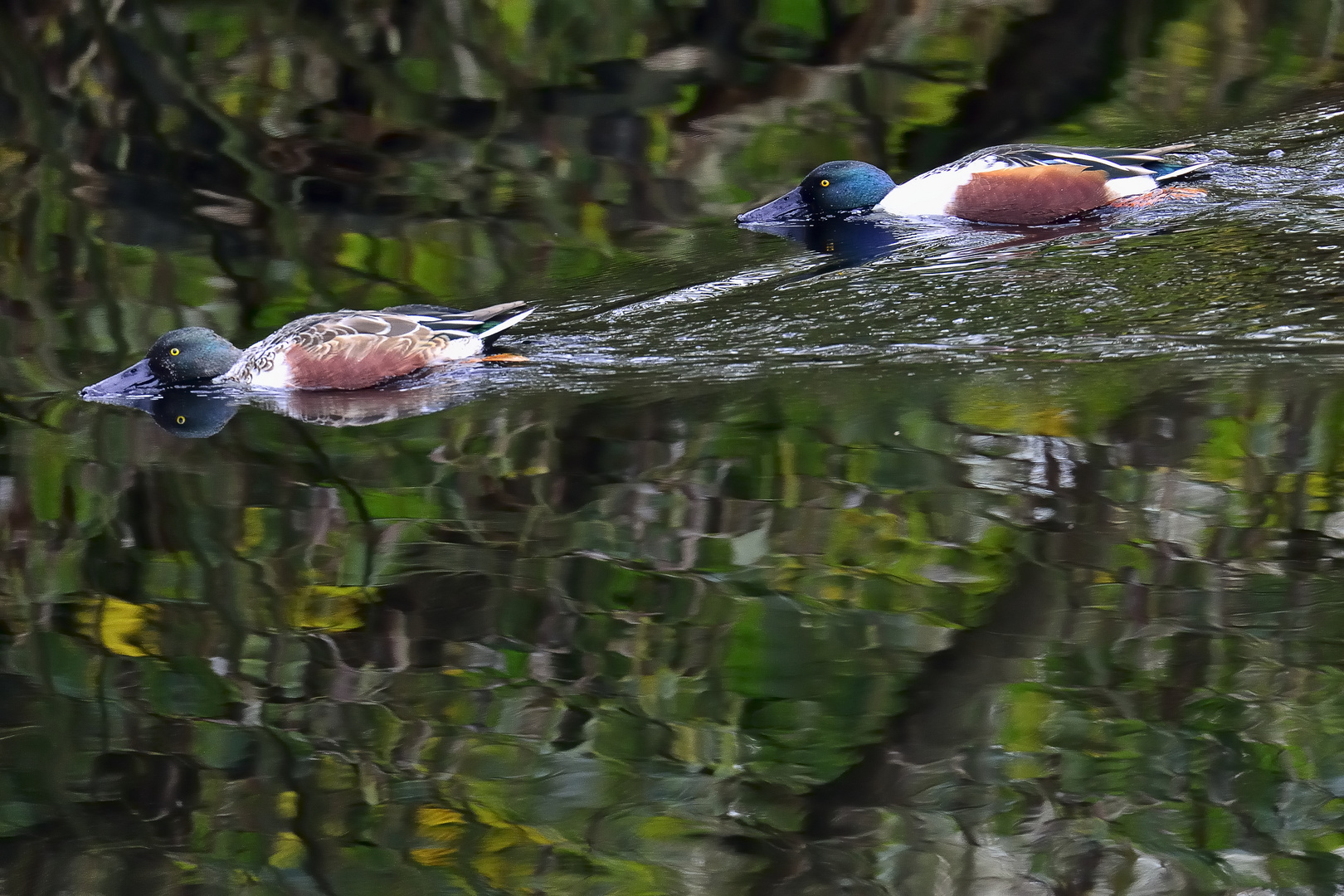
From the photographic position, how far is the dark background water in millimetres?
3994

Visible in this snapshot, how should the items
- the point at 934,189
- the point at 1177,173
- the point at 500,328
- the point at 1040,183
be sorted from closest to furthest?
1. the point at 500,328
2. the point at 1040,183
3. the point at 1177,173
4. the point at 934,189

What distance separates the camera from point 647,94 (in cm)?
1148

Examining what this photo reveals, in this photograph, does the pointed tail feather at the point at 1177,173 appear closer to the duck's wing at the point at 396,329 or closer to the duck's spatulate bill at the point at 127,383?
the duck's wing at the point at 396,329

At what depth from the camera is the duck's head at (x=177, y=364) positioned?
750cm

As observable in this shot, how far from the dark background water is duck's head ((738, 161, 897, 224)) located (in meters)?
0.30

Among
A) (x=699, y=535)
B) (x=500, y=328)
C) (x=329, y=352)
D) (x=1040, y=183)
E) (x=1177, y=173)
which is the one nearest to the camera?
(x=699, y=535)

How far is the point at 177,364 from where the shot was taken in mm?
7500

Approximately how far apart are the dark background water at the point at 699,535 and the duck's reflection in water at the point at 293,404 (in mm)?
35

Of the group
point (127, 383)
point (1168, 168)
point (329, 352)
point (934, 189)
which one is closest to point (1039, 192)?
point (934, 189)

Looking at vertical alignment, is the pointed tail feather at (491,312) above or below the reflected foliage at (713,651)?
above

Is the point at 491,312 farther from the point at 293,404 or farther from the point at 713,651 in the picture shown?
the point at 713,651

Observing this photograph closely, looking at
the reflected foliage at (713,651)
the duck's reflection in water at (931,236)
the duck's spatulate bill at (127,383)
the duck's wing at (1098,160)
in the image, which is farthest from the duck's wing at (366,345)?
the duck's wing at (1098,160)

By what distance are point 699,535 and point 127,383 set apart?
3.37 meters

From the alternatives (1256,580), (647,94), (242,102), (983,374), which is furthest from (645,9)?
(1256,580)
